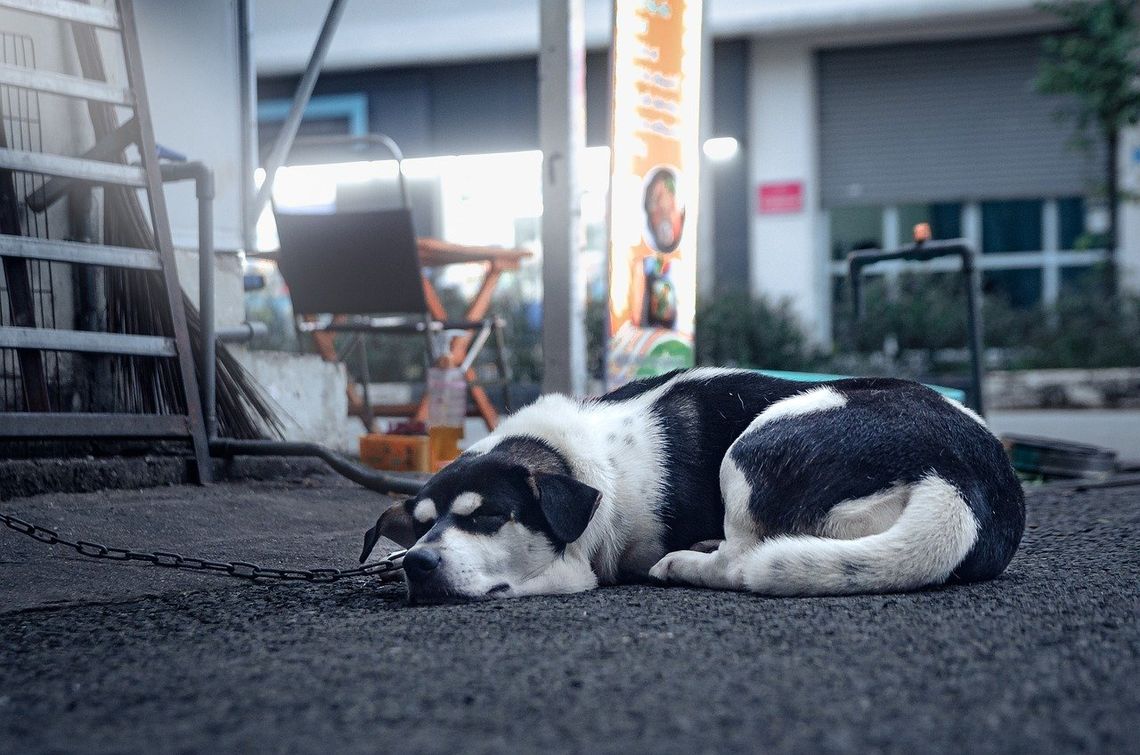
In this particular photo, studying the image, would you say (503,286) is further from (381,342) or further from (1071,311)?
(1071,311)

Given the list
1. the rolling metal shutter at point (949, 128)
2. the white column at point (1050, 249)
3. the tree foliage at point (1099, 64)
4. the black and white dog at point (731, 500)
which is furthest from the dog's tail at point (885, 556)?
the white column at point (1050, 249)

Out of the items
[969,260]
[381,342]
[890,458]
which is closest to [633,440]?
[890,458]

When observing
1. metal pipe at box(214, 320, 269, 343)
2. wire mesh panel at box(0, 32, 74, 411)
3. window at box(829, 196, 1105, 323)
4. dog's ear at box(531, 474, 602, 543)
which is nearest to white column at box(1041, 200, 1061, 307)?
window at box(829, 196, 1105, 323)

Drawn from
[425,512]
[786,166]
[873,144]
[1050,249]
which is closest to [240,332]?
[425,512]

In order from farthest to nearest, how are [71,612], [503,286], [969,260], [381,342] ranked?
[503,286], [381,342], [969,260], [71,612]

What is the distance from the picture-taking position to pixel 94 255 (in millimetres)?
3715

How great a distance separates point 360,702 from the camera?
5.87ft

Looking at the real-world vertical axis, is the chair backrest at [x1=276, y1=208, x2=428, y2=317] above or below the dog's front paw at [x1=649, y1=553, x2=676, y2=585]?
above

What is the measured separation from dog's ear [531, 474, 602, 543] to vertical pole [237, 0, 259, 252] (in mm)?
2886

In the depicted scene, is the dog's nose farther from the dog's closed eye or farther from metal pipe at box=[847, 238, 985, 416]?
metal pipe at box=[847, 238, 985, 416]

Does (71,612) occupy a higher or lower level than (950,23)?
lower

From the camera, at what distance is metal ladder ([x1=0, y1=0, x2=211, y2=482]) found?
11.6ft

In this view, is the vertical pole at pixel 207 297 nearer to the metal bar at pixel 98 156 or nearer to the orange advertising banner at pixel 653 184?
the metal bar at pixel 98 156

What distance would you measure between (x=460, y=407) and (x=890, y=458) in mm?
2404
